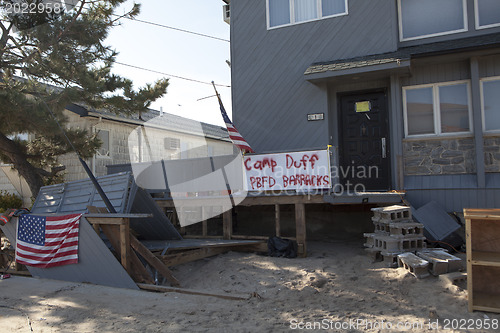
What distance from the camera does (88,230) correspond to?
7.43 metres

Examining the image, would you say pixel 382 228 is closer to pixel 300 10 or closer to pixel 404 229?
pixel 404 229

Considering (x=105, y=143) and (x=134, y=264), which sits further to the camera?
(x=105, y=143)

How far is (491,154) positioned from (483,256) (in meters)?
5.01

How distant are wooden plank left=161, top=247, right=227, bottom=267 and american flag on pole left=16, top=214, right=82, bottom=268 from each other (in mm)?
1718

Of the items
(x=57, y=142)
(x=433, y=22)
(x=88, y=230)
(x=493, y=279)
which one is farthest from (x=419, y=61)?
(x=57, y=142)

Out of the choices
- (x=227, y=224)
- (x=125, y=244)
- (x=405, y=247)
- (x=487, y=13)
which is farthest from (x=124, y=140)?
(x=487, y=13)

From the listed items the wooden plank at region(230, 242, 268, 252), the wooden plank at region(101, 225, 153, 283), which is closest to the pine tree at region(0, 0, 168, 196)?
the wooden plank at region(101, 225, 153, 283)

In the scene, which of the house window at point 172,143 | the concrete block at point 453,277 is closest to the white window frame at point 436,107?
the concrete block at point 453,277

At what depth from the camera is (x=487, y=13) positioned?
9734 mm

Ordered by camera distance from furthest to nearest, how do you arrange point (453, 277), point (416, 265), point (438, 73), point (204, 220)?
1. point (204, 220)
2. point (438, 73)
3. point (416, 265)
4. point (453, 277)

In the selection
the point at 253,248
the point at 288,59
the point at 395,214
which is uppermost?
the point at 288,59

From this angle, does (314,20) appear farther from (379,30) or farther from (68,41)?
(68,41)

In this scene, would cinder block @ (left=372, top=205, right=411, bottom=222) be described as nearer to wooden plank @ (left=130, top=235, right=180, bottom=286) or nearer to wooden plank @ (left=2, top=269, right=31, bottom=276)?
wooden plank @ (left=130, top=235, right=180, bottom=286)

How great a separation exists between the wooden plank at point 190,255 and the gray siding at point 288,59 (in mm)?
3292
